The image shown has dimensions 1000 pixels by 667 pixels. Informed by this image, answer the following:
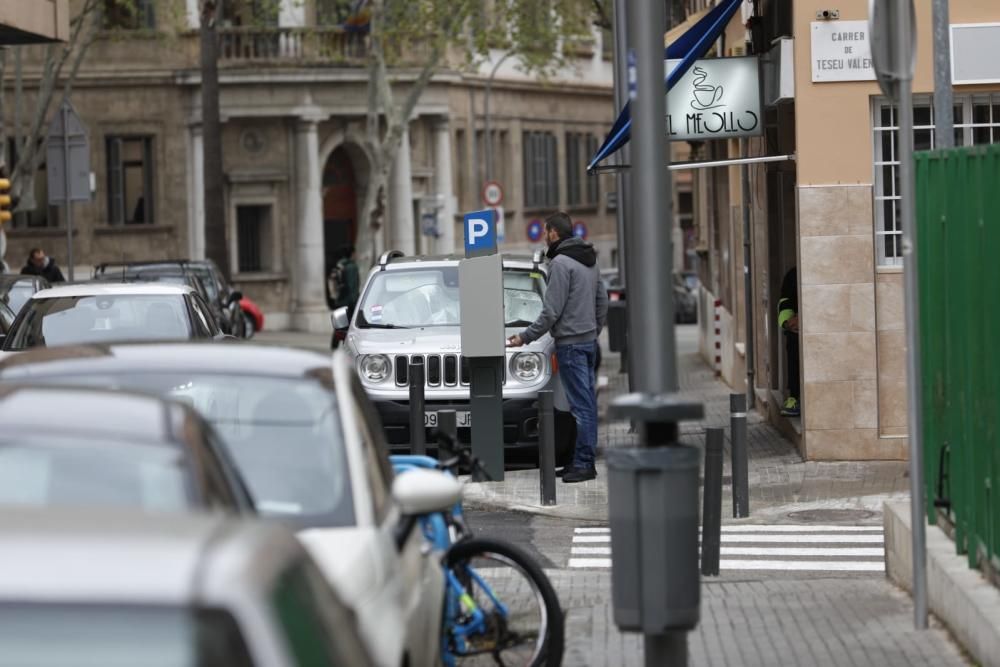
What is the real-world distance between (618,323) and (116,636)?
22703mm

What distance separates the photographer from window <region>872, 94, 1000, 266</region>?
15781 millimetres

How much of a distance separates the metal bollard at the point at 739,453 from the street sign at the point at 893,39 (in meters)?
3.51

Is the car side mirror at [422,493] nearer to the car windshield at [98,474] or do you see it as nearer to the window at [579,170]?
the car windshield at [98,474]

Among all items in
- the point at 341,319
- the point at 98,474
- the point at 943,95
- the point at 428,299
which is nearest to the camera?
the point at 98,474

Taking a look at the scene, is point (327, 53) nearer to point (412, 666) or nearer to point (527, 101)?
point (527, 101)

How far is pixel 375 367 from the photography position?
1658 cm

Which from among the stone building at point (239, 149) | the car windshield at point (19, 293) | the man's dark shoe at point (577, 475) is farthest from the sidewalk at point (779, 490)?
the stone building at point (239, 149)

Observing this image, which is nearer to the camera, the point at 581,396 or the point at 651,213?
the point at 651,213

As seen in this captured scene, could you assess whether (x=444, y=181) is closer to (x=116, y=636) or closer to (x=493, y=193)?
(x=493, y=193)

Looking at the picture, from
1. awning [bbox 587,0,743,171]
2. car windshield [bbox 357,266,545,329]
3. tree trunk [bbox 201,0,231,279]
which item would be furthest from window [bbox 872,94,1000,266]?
tree trunk [bbox 201,0,231,279]

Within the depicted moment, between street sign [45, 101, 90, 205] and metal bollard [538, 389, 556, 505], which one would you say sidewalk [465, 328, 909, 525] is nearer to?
metal bollard [538, 389, 556, 505]

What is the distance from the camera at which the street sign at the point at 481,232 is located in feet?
48.9

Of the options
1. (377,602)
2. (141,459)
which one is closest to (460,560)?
(377,602)

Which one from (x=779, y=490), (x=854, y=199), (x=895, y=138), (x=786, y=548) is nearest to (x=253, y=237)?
(x=895, y=138)
